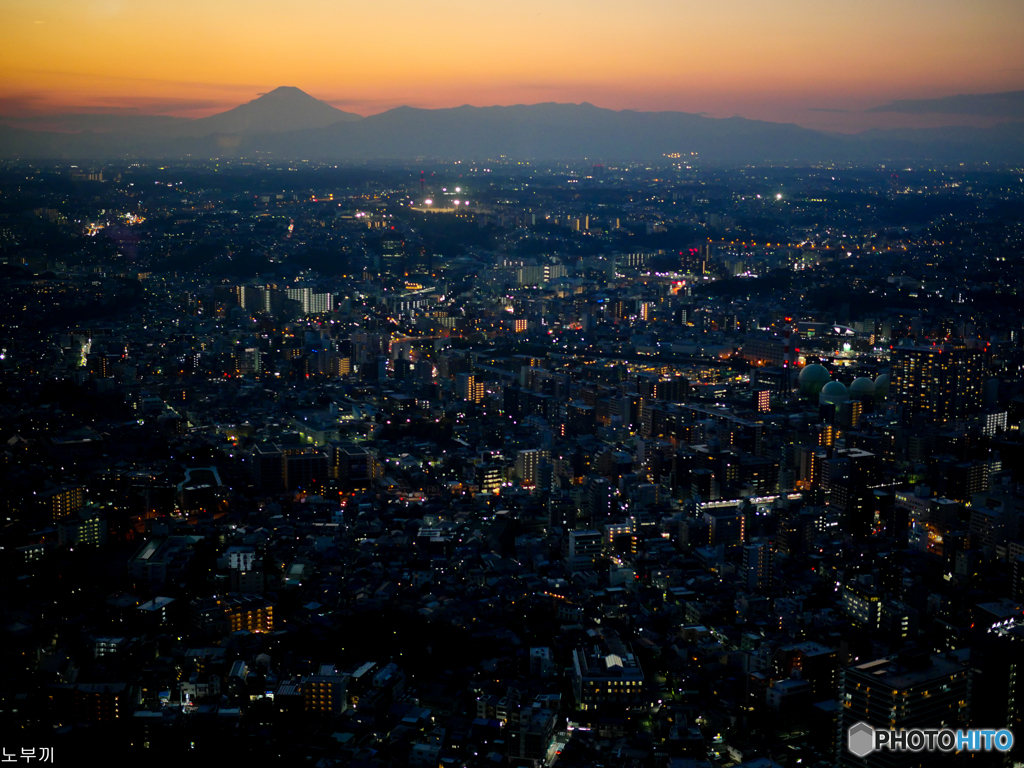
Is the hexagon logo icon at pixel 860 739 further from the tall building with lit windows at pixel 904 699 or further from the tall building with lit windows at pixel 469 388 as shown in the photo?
the tall building with lit windows at pixel 469 388

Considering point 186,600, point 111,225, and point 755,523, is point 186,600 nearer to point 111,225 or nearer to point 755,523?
point 755,523

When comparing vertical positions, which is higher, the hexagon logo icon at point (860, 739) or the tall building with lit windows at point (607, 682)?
the hexagon logo icon at point (860, 739)

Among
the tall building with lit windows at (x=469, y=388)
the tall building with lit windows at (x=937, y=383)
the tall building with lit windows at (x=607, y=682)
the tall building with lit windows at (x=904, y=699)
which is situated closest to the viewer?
the tall building with lit windows at (x=904, y=699)

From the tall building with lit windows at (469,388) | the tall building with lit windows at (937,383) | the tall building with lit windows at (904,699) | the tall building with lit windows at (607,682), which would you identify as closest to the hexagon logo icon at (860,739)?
the tall building with lit windows at (904,699)

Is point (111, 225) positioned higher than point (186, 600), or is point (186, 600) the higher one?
point (111, 225)

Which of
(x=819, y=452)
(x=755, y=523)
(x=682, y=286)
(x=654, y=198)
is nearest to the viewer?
(x=755, y=523)

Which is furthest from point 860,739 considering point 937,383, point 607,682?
point 937,383

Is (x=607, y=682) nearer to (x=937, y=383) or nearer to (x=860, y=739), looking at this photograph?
(x=860, y=739)

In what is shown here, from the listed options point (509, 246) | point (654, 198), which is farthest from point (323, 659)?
point (654, 198)
